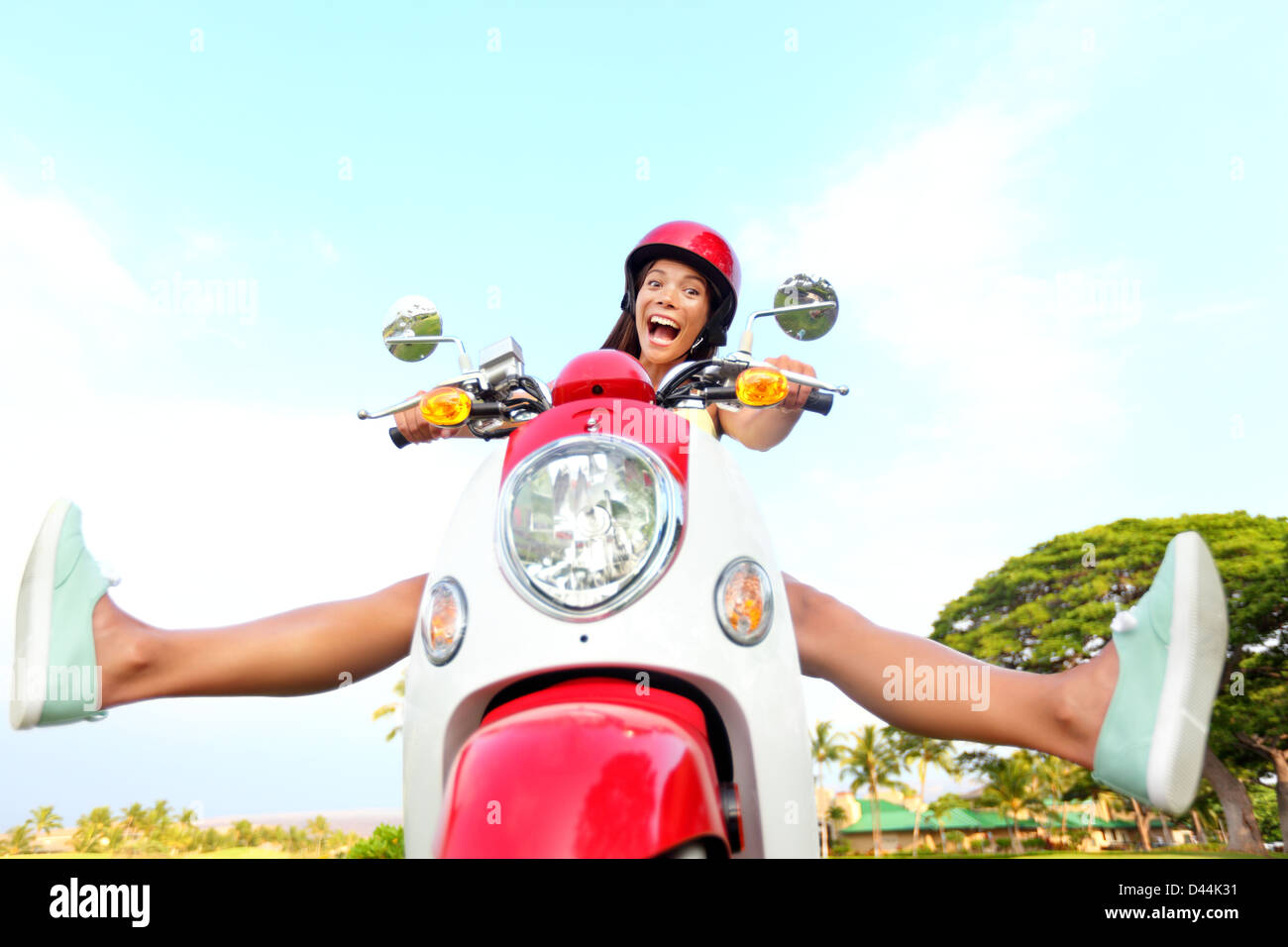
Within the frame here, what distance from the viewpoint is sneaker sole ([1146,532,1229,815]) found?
1.54 meters

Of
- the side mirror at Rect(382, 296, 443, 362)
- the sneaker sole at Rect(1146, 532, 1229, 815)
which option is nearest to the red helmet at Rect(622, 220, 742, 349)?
the side mirror at Rect(382, 296, 443, 362)

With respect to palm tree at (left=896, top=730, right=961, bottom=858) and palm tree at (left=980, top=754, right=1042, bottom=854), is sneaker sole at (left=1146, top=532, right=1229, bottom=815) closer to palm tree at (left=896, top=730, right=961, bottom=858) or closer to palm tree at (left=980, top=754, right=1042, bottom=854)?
palm tree at (left=896, top=730, right=961, bottom=858)

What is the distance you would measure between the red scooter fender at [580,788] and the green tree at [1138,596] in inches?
854

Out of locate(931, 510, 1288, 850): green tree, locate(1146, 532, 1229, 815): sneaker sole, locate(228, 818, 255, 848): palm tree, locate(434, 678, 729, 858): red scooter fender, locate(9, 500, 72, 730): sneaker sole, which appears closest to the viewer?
locate(434, 678, 729, 858): red scooter fender

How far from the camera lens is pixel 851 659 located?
82.7 inches

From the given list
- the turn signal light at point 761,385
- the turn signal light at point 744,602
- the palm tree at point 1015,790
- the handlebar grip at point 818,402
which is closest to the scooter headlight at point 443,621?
the turn signal light at point 744,602

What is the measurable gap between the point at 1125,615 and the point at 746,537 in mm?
812

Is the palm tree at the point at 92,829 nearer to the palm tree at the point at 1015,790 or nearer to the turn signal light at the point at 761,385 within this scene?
the turn signal light at the point at 761,385

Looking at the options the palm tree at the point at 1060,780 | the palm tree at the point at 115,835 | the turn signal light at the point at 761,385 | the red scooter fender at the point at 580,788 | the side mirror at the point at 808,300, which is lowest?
the palm tree at the point at 1060,780

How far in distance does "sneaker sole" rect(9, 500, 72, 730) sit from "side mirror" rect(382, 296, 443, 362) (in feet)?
2.56

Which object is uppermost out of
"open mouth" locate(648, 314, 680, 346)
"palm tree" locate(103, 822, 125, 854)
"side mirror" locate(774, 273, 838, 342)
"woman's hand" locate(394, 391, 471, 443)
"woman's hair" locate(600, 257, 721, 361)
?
"woman's hair" locate(600, 257, 721, 361)

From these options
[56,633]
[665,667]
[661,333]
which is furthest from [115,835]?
[665,667]

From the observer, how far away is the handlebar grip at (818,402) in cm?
208
